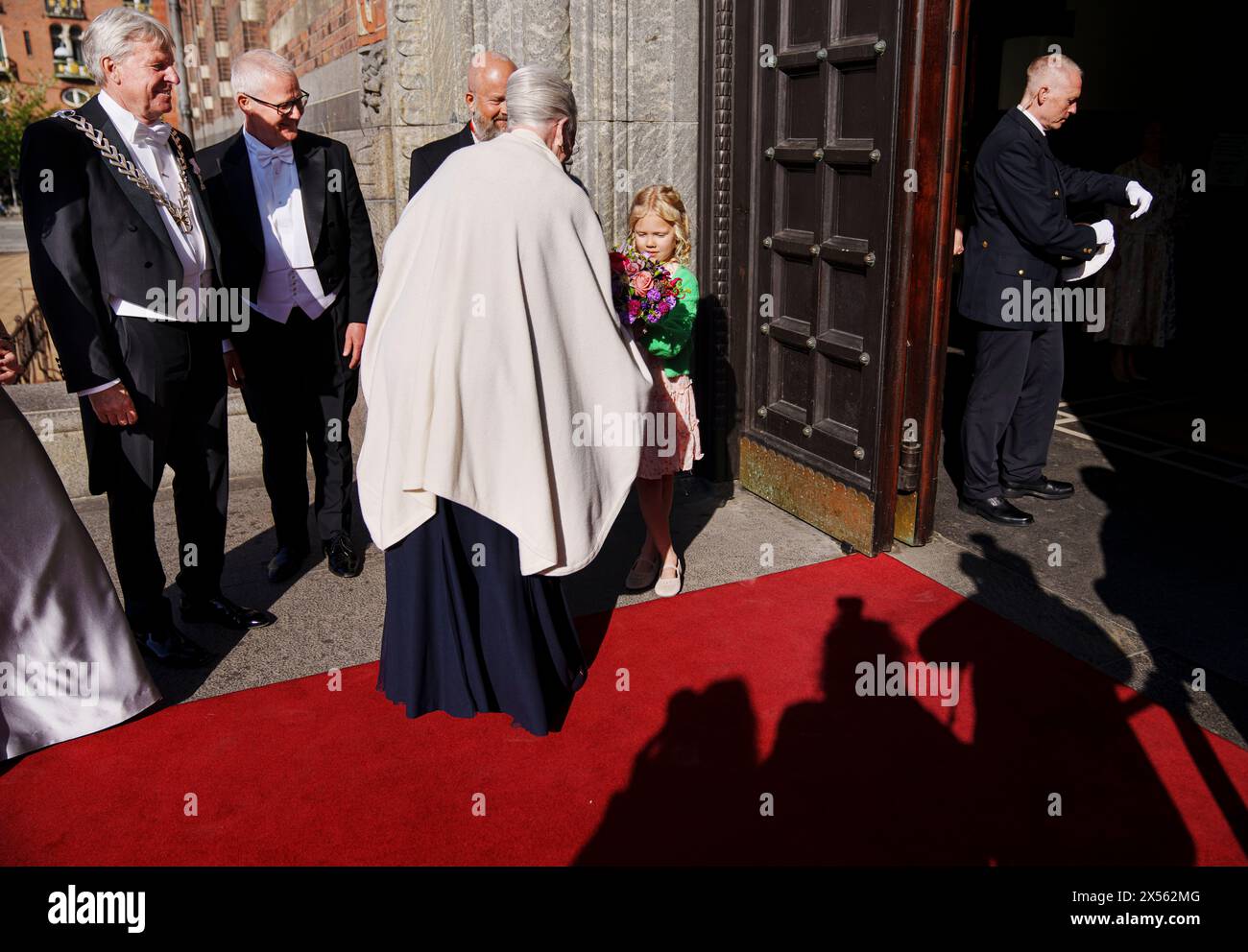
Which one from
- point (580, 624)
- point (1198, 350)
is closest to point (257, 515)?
point (580, 624)

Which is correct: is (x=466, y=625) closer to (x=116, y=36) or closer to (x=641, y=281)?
(x=641, y=281)

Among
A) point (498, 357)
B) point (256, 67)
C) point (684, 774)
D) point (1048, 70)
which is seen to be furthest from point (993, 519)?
point (256, 67)

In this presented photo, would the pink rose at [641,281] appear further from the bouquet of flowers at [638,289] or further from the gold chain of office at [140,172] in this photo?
the gold chain of office at [140,172]

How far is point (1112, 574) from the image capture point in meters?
4.71

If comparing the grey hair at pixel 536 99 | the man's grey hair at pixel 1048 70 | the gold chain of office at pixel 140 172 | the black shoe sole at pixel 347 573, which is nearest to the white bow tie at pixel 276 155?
the gold chain of office at pixel 140 172

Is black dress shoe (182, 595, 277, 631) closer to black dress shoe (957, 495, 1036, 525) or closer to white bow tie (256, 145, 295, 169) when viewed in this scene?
white bow tie (256, 145, 295, 169)

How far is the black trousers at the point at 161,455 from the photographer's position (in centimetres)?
382

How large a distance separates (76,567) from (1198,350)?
344 inches

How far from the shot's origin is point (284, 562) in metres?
4.87

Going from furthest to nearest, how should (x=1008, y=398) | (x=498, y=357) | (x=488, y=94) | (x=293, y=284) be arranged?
(x=1008, y=398)
(x=293, y=284)
(x=488, y=94)
(x=498, y=357)

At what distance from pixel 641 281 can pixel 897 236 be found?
1.34 metres

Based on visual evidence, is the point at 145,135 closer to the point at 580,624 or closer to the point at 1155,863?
the point at 580,624

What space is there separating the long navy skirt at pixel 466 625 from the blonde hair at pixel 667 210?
4.90 ft
